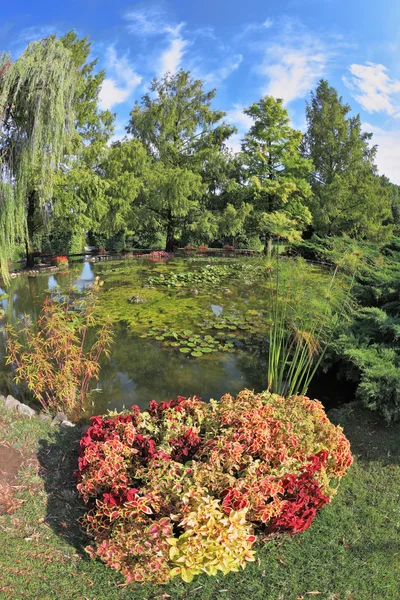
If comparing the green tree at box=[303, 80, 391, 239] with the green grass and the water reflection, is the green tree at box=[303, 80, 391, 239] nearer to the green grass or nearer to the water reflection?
the water reflection

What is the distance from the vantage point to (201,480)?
228 centimetres

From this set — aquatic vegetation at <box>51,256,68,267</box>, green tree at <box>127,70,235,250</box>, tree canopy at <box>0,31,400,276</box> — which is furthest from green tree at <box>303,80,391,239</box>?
aquatic vegetation at <box>51,256,68,267</box>

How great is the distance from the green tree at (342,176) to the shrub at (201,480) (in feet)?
62.3

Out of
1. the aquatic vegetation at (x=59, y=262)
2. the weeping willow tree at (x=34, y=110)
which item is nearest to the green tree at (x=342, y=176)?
the aquatic vegetation at (x=59, y=262)

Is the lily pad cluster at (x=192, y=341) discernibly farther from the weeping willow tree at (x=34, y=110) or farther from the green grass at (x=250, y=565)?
the weeping willow tree at (x=34, y=110)

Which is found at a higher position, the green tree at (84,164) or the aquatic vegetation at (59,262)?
the green tree at (84,164)

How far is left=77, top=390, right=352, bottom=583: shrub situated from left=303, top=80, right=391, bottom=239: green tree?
62.3ft

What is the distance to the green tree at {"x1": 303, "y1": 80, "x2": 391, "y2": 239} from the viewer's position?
20031mm

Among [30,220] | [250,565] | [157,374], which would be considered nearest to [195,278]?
[30,220]

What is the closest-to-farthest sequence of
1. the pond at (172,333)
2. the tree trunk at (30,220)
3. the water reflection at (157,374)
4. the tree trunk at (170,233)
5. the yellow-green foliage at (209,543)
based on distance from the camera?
the yellow-green foliage at (209,543) → the water reflection at (157,374) → the pond at (172,333) → the tree trunk at (30,220) → the tree trunk at (170,233)

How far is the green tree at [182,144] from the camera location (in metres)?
20.2

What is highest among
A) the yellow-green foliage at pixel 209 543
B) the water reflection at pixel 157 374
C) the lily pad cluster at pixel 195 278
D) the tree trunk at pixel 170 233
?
the tree trunk at pixel 170 233

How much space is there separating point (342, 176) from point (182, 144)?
9.20m

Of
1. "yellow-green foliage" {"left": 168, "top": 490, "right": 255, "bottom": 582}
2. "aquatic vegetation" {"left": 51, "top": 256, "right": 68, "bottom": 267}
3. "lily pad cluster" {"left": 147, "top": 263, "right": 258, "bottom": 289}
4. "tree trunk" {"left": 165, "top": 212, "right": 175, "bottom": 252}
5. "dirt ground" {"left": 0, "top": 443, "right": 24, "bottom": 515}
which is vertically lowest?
"dirt ground" {"left": 0, "top": 443, "right": 24, "bottom": 515}
